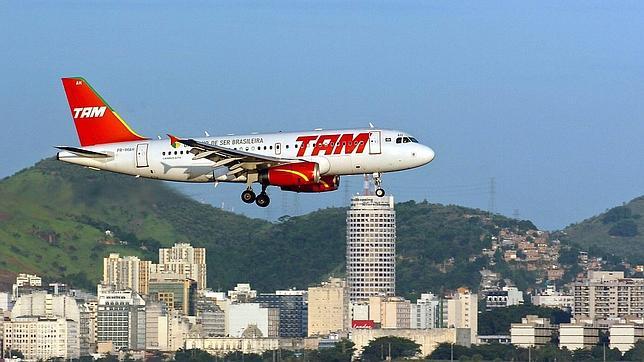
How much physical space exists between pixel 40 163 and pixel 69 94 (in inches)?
4065

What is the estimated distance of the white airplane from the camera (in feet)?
292

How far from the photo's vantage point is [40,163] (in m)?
200

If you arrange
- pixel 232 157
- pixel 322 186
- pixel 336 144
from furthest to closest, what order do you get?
pixel 322 186
pixel 232 157
pixel 336 144

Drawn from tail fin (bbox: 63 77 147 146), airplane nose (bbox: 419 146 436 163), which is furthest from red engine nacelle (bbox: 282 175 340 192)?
tail fin (bbox: 63 77 147 146)

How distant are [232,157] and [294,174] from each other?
10.1ft

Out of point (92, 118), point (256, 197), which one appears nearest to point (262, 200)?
point (256, 197)

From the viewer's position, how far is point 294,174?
88562mm

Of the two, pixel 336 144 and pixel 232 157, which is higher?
pixel 336 144

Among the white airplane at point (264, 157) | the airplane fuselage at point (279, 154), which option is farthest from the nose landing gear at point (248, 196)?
the airplane fuselage at point (279, 154)

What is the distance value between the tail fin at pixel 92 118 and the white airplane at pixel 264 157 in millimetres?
172

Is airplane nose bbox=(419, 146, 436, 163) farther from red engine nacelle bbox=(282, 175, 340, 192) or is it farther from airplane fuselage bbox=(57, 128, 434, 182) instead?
red engine nacelle bbox=(282, 175, 340, 192)

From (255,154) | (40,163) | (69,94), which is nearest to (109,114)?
(69,94)

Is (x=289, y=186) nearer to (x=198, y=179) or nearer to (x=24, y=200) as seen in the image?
(x=198, y=179)

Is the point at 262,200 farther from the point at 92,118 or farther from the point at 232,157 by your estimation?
the point at 92,118
